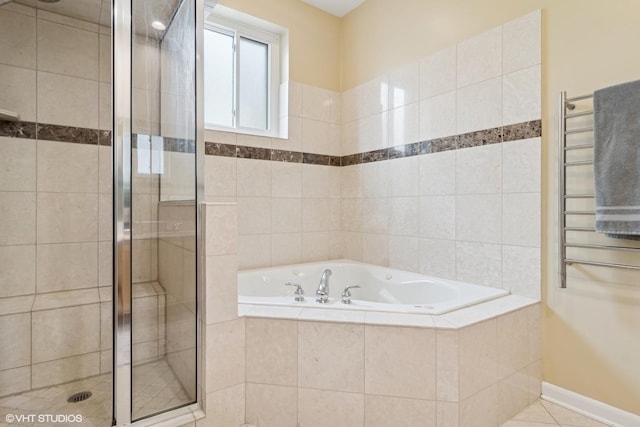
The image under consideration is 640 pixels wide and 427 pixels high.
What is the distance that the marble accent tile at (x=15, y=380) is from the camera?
5.38ft

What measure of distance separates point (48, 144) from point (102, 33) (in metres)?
0.70

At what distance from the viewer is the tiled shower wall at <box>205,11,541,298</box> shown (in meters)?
1.88

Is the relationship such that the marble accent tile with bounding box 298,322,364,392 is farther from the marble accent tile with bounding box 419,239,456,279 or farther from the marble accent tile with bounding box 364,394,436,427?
the marble accent tile with bounding box 419,239,456,279

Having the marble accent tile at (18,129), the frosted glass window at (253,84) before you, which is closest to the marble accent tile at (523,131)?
the frosted glass window at (253,84)

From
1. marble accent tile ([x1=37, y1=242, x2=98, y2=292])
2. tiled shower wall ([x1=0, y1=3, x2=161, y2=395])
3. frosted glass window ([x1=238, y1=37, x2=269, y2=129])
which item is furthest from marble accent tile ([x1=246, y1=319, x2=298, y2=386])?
frosted glass window ([x1=238, y1=37, x2=269, y2=129])

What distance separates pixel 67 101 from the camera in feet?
6.54

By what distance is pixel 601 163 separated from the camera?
152cm

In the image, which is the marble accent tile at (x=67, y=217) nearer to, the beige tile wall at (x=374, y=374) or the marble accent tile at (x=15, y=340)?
the marble accent tile at (x=15, y=340)

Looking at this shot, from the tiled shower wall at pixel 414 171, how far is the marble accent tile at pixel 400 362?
0.85 metres

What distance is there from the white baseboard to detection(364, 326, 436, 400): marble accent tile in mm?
857

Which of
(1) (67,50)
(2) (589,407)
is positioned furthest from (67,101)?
(2) (589,407)

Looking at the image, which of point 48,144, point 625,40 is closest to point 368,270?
point 625,40

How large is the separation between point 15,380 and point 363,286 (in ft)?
6.81

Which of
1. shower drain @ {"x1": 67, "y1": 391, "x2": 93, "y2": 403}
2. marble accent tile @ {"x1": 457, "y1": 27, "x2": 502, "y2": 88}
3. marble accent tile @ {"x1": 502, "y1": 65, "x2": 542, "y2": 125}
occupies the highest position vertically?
marble accent tile @ {"x1": 457, "y1": 27, "x2": 502, "y2": 88}
